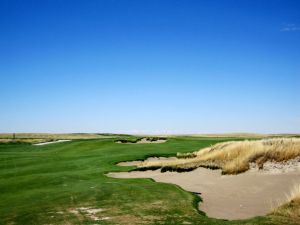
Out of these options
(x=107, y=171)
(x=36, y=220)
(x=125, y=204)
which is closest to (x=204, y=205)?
(x=125, y=204)

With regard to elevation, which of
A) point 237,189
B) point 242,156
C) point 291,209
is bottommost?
point 237,189

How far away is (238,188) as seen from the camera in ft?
50.8

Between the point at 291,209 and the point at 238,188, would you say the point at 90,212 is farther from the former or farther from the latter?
the point at 238,188

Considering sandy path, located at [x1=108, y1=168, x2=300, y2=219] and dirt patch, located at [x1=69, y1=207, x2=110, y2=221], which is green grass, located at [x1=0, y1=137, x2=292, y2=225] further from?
sandy path, located at [x1=108, y1=168, x2=300, y2=219]

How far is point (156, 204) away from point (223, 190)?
4.65 m

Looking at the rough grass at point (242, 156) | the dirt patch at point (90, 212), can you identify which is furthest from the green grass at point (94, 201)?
the rough grass at point (242, 156)

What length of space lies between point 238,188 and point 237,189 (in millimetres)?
167

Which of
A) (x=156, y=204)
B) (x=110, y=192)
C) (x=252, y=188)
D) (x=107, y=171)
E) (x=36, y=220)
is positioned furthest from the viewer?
(x=107, y=171)

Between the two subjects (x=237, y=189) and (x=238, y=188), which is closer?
(x=237, y=189)

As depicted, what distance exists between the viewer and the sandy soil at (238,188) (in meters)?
12.0

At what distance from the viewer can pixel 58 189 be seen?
610 inches

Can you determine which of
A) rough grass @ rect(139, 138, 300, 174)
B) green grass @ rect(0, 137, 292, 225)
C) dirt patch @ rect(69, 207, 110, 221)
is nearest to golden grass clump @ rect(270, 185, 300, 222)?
green grass @ rect(0, 137, 292, 225)

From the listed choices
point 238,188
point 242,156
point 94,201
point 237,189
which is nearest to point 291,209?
point 237,189

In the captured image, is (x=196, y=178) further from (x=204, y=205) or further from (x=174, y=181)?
(x=204, y=205)
